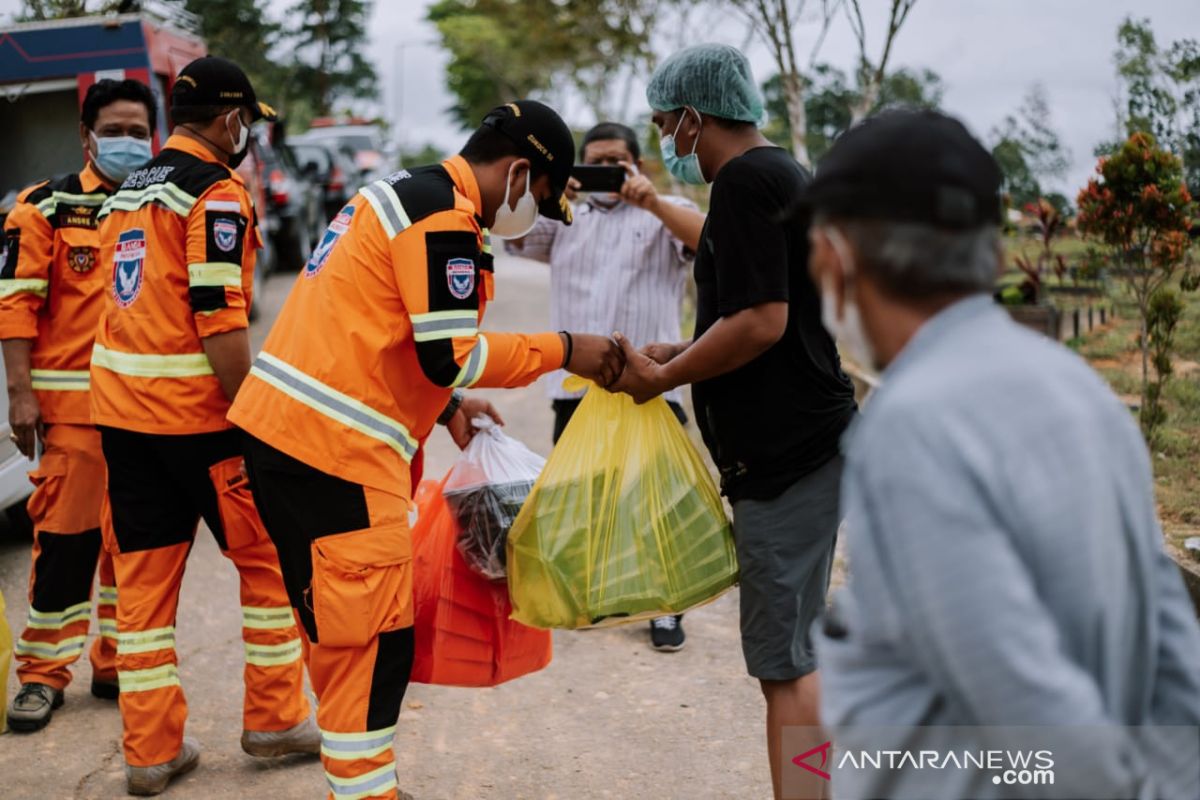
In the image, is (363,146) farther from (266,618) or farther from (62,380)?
(266,618)

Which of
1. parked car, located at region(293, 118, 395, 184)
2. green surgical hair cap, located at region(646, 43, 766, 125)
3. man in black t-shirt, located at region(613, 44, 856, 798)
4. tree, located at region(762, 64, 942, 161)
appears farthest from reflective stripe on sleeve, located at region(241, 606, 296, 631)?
parked car, located at region(293, 118, 395, 184)

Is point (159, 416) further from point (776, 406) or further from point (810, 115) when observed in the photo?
point (810, 115)

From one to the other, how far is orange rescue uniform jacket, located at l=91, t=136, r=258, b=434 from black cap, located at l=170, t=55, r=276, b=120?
129mm

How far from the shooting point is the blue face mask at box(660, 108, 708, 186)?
2872 mm

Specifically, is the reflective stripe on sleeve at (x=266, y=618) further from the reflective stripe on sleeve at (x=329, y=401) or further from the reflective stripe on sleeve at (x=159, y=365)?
the reflective stripe on sleeve at (x=329, y=401)

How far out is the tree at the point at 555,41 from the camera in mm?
19594

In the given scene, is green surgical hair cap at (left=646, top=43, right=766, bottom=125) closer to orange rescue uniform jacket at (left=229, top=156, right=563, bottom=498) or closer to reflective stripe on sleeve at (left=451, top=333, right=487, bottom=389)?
orange rescue uniform jacket at (left=229, top=156, right=563, bottom=498)

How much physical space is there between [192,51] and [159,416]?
279 inches

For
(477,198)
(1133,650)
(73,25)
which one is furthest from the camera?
(73,25)

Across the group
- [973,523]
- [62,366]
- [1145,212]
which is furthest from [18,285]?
[1145,212]

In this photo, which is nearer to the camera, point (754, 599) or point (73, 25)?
point (754, 599)

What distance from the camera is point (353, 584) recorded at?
2.69 m

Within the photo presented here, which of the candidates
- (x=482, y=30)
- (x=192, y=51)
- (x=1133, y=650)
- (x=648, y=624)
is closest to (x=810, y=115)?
(x=192, y=51)

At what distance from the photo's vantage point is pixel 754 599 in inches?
106
